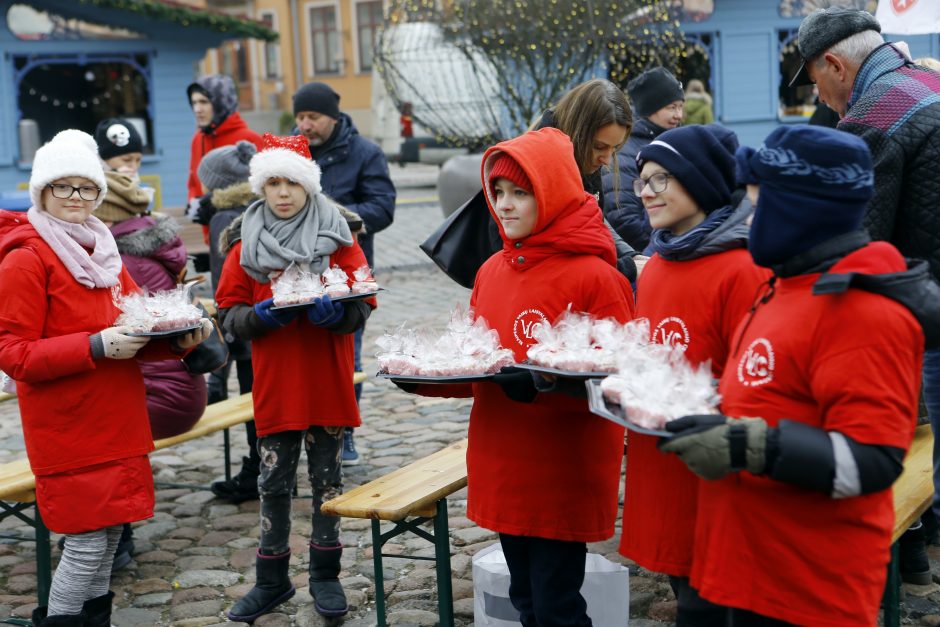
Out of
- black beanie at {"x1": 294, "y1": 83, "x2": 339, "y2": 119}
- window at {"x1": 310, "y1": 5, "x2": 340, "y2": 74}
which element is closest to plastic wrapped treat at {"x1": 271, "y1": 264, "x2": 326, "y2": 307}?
black beanie at {"x1": 294, "y1": 83, "x2": 339, "y2": 119}

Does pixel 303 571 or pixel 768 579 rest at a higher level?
pixel 768 579

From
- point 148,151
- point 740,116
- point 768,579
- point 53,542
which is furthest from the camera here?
point 740,116

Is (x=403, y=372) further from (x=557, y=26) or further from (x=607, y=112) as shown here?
(x=557, y=26)

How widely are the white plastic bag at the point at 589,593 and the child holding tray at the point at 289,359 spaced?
0.73 m

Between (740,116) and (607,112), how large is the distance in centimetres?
1787

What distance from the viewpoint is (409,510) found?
14.0 ft

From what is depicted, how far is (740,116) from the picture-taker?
2139cm

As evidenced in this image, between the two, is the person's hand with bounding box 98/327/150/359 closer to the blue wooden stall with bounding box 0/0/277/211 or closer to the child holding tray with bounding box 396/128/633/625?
the child holding tray with bounding box 396/128/633/625

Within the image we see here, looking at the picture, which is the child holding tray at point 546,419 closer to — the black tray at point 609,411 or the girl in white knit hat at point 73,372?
the black tray at point 609,411

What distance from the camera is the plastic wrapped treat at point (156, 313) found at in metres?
4.27

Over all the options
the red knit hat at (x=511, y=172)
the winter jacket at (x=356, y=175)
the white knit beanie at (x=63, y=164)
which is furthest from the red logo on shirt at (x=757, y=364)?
the winter jacket at (x=356, y=175)

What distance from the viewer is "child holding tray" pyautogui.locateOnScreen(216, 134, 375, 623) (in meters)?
4.74

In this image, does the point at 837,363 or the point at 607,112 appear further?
the point at 607,112


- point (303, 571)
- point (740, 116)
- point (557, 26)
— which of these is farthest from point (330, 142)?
point (740, 116)
